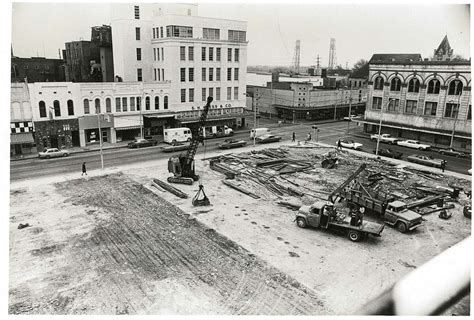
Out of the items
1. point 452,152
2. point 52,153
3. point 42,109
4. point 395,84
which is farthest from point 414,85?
point 42,109

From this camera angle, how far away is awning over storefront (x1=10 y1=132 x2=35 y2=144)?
4441 cm

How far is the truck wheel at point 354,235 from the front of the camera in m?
23.9

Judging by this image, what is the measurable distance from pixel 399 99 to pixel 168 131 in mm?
34987

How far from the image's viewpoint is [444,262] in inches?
107

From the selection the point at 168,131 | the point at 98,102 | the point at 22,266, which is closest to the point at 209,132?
the point at 168,131

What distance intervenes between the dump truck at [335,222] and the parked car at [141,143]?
1204 inches

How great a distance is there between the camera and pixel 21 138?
147 feet

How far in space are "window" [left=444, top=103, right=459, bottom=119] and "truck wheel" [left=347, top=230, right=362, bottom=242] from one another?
3667 centimetres

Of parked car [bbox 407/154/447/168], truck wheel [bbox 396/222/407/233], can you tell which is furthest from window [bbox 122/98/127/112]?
truck wheel [bbox 396/222/407/233]

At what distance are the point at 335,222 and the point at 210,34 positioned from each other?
4345cm

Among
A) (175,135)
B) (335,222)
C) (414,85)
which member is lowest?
(335,222)

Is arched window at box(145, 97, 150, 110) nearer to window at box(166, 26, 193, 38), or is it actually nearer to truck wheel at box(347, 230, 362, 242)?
window at box(166, 26, 193, 38)

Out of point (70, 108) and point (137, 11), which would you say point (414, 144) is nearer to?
point (70, 108)

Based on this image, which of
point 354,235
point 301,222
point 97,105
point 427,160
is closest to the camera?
point 354,235
